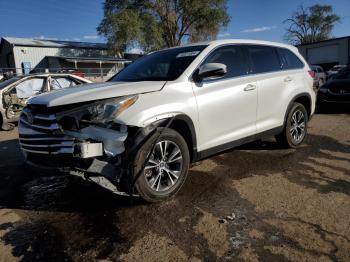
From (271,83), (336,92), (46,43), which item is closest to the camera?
(271,83)

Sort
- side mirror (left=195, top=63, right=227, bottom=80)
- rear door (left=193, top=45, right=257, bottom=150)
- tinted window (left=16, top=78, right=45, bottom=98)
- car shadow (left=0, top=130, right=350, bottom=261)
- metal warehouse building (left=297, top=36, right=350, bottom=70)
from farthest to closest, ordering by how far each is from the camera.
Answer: metal warehouse building (left=297, top=36, right=350, bottom=70) < tinted window (left=16, top=78, right=45, bottom=98) < rear door (left=193, top=45, right=257, bottom=150) < side mirror (left=195, top=63, right=227, bottom=80) < car shadow (left=0, top=130, right=350, bottom=261)

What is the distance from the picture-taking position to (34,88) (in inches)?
388

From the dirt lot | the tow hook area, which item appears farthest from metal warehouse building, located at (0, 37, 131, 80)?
the tow hook area

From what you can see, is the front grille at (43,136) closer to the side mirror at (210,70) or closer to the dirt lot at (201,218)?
the dirt lot at (201,218)

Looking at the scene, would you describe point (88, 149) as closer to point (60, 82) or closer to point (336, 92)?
point (60, 82)

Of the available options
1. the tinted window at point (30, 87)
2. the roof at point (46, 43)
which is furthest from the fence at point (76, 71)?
the tinted window at point (30, 87)

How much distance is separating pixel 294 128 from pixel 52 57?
136 ft

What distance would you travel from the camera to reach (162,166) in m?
3.83

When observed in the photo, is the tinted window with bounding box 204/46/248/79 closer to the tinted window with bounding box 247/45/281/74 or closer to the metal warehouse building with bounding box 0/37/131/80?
the tinted window with bounding box 247/45/281/74

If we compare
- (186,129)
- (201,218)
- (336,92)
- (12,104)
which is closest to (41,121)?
(186,129)

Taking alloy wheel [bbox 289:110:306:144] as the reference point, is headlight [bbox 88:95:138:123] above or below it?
above

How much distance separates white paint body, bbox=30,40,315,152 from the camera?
3637 millimetres

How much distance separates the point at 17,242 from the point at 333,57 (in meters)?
44.0

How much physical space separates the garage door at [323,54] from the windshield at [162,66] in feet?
134
